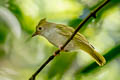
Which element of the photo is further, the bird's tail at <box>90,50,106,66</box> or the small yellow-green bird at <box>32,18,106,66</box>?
the small yellow-green bird at <box>32,18,106,66</box>

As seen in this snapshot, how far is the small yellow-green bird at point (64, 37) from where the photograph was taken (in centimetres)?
172

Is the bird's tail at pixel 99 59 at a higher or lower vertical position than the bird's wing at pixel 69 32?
lower

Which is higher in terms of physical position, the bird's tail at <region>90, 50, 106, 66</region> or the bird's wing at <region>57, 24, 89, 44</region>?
the bird's wing at <region>57, 24, 89, 44</region>

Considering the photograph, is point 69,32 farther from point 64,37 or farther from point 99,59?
point 99,59

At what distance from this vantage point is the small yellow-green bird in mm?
1720

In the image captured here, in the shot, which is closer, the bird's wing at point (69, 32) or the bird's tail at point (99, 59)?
the bird's tail at point (99, 59)

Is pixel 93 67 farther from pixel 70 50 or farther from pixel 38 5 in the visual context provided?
pixel 38 5

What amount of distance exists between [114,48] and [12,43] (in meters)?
0.78

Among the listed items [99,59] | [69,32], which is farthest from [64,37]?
[99,59]

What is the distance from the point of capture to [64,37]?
1.95 meters

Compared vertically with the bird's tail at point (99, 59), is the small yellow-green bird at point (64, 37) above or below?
above

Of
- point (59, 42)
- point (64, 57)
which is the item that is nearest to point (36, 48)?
point (59, 42)

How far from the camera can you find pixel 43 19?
1.93m

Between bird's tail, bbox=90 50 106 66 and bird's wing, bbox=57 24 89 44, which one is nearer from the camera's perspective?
bird's tail, bbox=90 50 106 66
